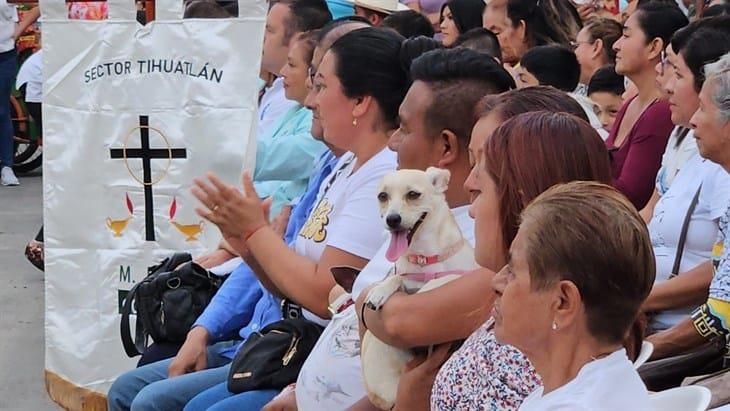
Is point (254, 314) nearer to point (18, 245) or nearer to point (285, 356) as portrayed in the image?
point (285, 356)

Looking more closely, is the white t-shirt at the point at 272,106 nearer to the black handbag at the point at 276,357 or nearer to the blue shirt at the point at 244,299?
the blue shirt at the point at 244,299

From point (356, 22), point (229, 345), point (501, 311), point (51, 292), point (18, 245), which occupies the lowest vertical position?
point (18, 245)

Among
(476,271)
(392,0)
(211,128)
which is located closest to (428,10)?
(392,0)

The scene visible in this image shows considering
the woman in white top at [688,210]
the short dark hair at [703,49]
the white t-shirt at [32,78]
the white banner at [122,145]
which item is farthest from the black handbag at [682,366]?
the white t-shirt at [32,78]

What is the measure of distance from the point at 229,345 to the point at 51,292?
1.02 metres

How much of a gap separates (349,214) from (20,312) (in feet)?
14.0

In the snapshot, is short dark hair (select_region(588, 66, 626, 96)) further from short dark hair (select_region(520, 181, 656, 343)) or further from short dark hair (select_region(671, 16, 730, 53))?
short dark hair (select_region(520, 181, 656, 343))

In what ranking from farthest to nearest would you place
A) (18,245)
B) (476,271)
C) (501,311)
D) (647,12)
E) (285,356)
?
(18,245) → (647,12) → (285,356) → (476,271) → (501,311)

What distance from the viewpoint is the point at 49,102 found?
489 cm

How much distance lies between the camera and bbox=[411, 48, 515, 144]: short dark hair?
10.6 feet

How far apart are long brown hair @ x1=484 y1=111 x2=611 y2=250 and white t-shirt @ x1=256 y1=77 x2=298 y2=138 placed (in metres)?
2.75

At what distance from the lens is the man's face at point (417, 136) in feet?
10.6

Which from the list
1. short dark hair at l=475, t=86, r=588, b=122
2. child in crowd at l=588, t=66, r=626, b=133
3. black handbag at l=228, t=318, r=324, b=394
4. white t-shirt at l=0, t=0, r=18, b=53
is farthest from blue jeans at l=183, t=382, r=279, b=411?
white t-shirt at l=0, t=0, r=18, b=53

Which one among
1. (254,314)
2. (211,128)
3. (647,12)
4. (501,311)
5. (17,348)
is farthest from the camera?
(17,348)
